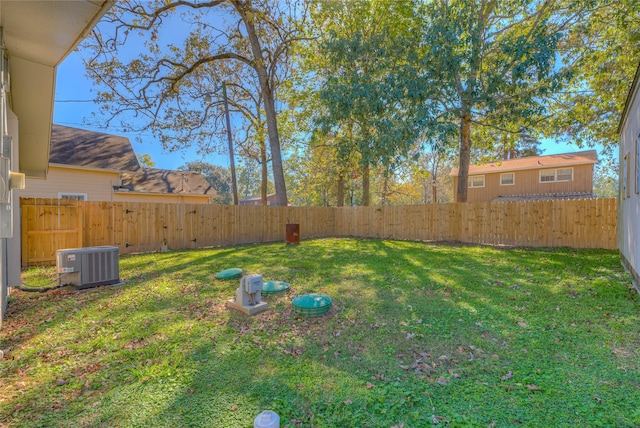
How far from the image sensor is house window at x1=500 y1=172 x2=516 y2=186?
1902cm

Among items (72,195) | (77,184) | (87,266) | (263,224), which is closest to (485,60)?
(263,224)

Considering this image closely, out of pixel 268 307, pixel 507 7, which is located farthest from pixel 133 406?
pixel 507 7

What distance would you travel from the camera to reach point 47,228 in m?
6.73

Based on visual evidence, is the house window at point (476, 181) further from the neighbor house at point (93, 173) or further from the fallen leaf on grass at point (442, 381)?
the fallen leaf on grass at point (442, 381)

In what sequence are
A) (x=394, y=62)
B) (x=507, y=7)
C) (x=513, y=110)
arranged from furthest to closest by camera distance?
1. (x=507, y=7)
2. (x=394, y=62)
3. (x=513, y=110)

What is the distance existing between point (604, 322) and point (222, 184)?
41432 millimetres

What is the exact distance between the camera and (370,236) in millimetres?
13516

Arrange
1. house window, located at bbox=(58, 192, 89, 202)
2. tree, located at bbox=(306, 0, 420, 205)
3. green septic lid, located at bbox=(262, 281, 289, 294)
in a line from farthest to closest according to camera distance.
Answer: house window, located at bbox=(58, 192, 89, 202)
tree, located at bbox=(306, 0, 420, 205)
green septic lid, located at bbox=(262, 281, 289, 294)

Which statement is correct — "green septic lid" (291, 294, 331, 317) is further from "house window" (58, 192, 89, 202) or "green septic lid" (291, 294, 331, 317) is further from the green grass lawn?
"house window" (58, 192, 89, 202)

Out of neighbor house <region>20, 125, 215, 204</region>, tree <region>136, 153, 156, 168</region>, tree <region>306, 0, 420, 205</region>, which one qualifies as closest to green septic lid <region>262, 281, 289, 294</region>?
tree <region>306, 0, 420, 205</region>

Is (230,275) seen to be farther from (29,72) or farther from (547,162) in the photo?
(547,162)

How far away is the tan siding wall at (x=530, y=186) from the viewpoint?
16906 mm

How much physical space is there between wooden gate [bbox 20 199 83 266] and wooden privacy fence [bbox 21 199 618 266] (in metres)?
0.02

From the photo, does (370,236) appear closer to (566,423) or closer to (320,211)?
(320,211)
